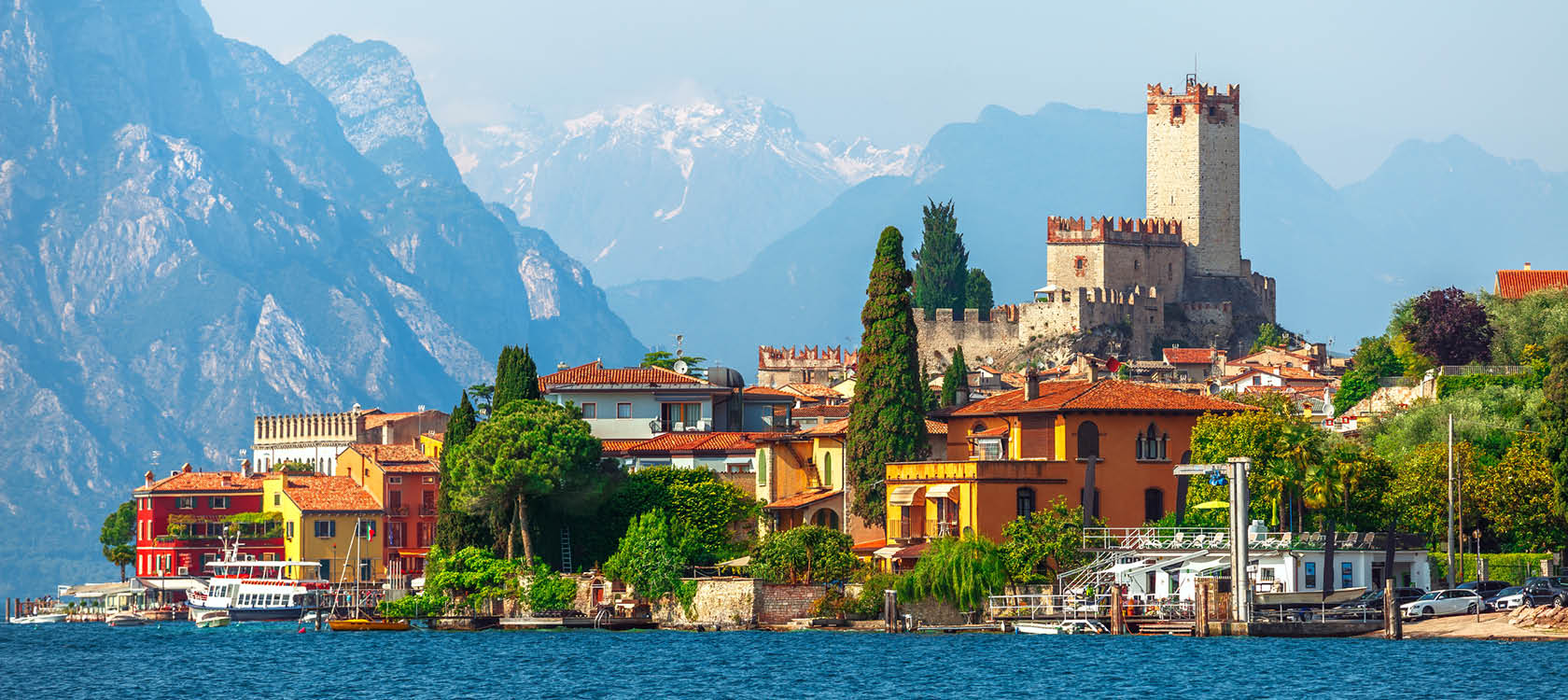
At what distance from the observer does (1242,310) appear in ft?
524

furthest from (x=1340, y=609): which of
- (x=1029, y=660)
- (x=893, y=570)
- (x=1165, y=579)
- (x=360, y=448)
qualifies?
(x=360, y=448)

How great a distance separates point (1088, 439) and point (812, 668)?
58.8 ft

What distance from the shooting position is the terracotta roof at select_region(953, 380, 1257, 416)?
77.9 meters

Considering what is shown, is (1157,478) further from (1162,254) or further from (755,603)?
(1162,254)

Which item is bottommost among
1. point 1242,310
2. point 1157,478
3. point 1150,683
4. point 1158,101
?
point 1150,683

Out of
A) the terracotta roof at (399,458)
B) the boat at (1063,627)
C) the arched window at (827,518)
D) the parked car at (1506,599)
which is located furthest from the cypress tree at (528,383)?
the parked car at (1506,599)

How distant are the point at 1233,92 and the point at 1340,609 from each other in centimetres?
10001

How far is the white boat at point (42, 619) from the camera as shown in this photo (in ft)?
414

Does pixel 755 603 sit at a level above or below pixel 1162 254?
below

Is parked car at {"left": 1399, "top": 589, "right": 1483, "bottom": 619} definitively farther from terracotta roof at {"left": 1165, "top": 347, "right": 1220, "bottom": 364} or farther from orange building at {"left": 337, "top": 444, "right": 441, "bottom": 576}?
terracotta roof at {"left": 1165, "top": 347, "right": 1220, "bottom": 364}

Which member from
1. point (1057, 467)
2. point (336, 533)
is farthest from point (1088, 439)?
point (336, 533)

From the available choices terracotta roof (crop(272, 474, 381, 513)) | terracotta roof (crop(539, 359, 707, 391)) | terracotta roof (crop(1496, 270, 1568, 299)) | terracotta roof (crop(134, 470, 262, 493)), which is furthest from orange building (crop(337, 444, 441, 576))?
terracotta roof (crop(1496, 270, 1568, 299))

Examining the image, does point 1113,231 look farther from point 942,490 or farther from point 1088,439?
point 942,490

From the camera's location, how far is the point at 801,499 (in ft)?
281
